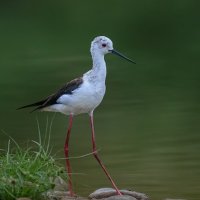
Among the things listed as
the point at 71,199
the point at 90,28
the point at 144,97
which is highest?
the point at 90,28

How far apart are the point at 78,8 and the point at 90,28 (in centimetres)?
136

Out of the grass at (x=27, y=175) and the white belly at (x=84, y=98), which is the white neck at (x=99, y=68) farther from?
the grass at (x=27, y=175)

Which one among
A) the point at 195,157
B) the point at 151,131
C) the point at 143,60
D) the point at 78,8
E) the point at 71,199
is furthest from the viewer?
the point at 78,8

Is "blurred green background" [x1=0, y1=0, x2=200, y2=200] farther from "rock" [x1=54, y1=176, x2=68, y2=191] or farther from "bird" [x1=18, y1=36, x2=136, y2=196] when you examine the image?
"bird" [x1=18, y1=36, x2=136, y2=196]

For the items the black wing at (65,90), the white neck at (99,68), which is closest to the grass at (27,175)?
the black wing at (65,90)

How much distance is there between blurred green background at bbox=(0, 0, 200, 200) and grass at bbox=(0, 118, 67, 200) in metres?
0.88

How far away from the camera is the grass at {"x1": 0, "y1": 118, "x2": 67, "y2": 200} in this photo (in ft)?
20.8

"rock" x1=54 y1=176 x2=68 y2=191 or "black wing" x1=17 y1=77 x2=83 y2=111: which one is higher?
"black wing" x1=17 y1=77 x2=83 y2=111

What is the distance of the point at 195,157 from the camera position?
8852 millimetres

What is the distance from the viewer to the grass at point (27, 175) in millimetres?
6329

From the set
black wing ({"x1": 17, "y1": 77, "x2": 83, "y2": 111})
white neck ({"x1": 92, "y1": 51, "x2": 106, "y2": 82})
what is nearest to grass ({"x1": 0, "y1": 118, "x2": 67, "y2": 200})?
black wing ({"x1": 17, "y1": 77, "x2": 83, "y2": 111})

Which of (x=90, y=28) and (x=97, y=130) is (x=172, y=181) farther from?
(x=90, y=28)

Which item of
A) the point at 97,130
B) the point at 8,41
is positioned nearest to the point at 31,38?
the point at 8,41

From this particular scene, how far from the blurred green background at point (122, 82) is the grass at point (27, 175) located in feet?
2.88
